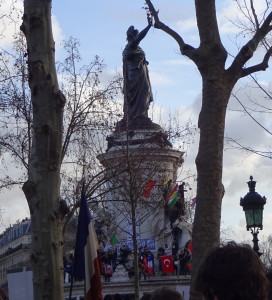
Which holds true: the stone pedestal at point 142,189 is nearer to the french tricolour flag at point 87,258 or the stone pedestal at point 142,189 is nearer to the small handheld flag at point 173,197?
the small handheld flag at point 173,197

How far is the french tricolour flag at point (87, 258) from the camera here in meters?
8.69

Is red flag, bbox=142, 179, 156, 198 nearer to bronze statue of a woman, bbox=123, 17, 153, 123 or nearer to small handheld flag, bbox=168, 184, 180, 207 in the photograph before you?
small handheld flag, bbox=168, 184, 180, 207

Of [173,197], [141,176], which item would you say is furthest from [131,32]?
[141,176]

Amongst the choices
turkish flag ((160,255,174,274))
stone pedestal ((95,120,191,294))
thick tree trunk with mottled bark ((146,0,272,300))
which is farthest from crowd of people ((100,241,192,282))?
thick tree trunk with mottled bark ((146,0,272,300))

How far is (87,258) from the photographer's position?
8695 millimetres

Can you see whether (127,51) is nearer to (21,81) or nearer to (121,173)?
(121,173)

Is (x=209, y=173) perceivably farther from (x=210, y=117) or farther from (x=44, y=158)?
(x=44, y=158)

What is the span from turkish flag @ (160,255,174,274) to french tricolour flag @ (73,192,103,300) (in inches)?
1000

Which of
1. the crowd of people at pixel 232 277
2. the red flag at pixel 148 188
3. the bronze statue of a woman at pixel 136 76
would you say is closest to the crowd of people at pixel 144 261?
the red flag at pixel 148 188

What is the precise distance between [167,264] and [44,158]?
84.8 ft

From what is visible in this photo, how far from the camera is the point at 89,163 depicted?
2858cm

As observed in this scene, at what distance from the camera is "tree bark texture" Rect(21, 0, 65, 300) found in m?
8.68

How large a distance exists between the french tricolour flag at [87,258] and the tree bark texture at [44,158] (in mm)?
178

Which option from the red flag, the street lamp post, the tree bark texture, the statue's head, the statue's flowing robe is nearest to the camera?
the tree bark texture
